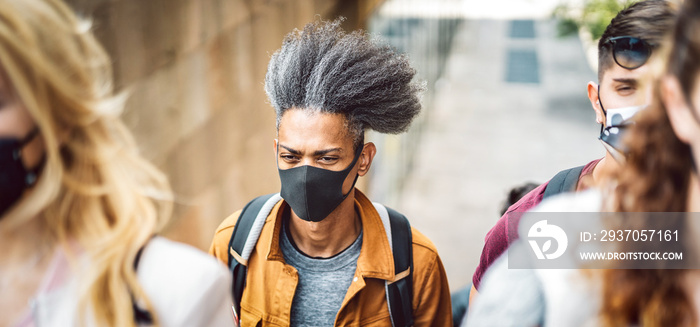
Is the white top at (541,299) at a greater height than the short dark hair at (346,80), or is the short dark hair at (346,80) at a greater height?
the short dark hair at (346,80)

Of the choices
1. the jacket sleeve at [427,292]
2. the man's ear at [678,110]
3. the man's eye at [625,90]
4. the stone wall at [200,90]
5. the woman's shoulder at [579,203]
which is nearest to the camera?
the man's ear at [678,110]

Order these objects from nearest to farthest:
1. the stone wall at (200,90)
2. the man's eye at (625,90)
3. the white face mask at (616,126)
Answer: the white face mask at (616,126) → the man's eye at (625,90) → the stone wall at (200,90)

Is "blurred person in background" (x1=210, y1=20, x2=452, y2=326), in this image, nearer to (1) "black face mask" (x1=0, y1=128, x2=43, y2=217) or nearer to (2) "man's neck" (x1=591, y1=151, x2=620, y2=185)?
(2) "man's neck" (x1=591, y1=151, x2=620, y2=185)

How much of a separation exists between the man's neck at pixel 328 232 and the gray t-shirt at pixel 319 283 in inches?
0.9

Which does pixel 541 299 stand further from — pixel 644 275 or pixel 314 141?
pixel 314 141

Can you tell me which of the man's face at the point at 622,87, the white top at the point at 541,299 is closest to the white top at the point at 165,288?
the white top at the point at 541,299

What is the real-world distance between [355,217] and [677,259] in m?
1.22

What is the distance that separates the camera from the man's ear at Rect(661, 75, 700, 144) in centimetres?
109

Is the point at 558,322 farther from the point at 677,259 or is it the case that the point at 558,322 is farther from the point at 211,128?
the point at 211,128

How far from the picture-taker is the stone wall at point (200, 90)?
8.37 feet

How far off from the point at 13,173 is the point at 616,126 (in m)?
1.71

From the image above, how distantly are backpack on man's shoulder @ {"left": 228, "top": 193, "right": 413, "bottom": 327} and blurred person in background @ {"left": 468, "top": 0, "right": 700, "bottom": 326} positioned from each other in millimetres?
823

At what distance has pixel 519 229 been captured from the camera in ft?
6.19

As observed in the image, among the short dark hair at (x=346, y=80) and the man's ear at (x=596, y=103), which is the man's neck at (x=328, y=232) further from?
the man's ear at (x=596, y=103)
